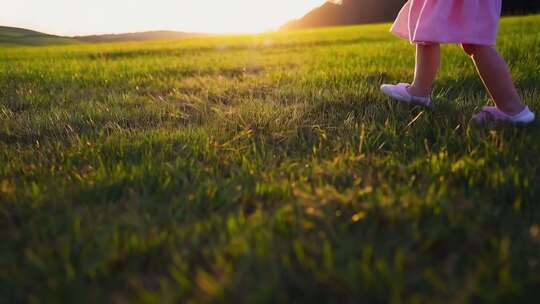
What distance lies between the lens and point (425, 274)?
1143 mm

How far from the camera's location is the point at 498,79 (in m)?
2.52

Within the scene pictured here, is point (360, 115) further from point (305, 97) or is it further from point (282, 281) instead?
point (282, 281)

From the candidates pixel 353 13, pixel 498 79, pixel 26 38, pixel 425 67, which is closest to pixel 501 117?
pixel 498 79

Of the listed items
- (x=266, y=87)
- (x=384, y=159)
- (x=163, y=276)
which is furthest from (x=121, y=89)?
(x=163, y=276)

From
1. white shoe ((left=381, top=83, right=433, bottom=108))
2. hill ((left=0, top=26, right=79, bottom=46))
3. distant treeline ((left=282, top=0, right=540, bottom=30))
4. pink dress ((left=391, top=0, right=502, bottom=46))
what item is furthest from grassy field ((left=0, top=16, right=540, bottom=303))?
distant treeline ((left=282, top=0, right=540, bottom=30))

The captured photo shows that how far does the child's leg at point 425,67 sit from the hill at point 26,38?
24.6 m

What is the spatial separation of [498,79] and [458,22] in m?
0.40

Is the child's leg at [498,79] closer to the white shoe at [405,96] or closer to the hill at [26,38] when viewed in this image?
the white shoe at [405,96]

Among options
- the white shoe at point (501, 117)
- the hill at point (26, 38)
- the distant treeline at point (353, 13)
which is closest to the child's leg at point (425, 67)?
the white shoe at point (501, 117)

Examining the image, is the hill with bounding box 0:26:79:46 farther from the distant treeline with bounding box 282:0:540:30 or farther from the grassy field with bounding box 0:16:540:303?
the grassy field with bounding box 0:16:540:303

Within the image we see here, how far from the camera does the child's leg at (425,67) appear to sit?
9.30 ft

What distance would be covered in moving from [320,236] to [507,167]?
101cm

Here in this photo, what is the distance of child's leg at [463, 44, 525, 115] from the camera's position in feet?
8.21

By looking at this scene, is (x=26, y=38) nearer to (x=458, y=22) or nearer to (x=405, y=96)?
(x=405, y=96)
